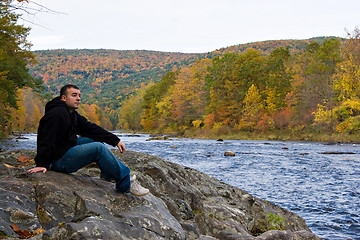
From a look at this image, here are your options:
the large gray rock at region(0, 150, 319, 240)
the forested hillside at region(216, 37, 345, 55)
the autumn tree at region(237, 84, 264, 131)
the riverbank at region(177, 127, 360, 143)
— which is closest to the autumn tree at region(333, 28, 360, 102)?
the riverbank at region(177, 127, 360, 143)

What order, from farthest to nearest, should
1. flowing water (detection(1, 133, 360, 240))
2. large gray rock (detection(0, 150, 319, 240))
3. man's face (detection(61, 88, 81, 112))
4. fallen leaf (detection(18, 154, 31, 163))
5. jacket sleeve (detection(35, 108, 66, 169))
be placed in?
flowing water (detection(1, 133, 360, 240)) < fallen leaf (detection(18, 154, 31, 163)) < man's face (detection(61, 88, 81, 112)) < jacket sleeve (detection(35, 108, 66, 169)) < large gray rock (detection(0, 150, 319, 240))

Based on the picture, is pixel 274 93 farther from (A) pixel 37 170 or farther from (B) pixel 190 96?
(A) pixel 37 170

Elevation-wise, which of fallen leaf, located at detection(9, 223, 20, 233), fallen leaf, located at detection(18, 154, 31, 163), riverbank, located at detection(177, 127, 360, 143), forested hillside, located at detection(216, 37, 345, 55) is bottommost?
riverbank, located at detection(177, 127, 360, 143)

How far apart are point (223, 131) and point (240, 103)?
26.4 ft

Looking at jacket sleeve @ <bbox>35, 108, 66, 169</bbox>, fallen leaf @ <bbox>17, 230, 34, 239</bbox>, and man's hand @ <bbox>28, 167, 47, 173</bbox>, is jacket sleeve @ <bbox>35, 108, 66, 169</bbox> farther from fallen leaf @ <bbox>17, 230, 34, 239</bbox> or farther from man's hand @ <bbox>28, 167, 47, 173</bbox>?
fallen leaf @ <bbox>17, 230, 34, 239</bbox>

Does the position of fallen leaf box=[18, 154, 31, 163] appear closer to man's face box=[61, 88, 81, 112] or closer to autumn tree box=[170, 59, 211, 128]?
man's face box=[61, 88, 81, 112]

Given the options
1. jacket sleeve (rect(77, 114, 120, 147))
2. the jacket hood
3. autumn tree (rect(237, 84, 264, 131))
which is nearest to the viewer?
the jacket hood

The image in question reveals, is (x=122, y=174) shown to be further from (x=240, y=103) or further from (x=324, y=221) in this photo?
(x=240, y=103)

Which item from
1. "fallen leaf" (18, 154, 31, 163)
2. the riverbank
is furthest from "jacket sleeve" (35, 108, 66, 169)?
A: the riverbank

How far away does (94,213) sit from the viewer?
4.34 m

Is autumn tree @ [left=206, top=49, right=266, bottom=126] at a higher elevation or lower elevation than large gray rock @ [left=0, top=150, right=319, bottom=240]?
higher

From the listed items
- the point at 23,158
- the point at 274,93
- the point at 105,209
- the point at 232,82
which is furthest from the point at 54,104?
the point at 232,82

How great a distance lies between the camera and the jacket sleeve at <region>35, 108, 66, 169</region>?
15.9ft

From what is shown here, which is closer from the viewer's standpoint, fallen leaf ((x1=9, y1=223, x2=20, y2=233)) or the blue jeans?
fallen leaf ((x1=9, y1=223, x2=20, y2=233))
